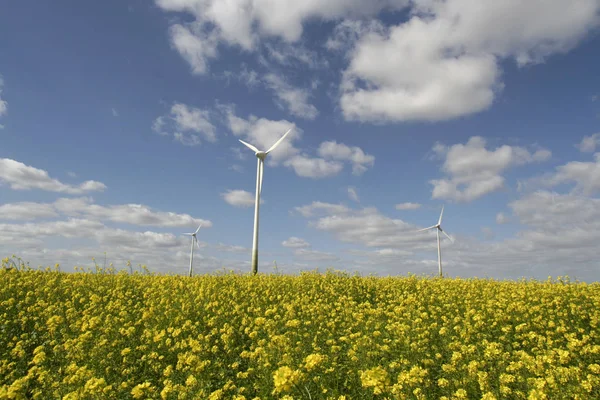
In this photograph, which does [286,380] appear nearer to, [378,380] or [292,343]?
[378,380]

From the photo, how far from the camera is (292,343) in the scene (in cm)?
983

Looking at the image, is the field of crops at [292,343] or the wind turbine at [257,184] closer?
the field of crops at [292,343]

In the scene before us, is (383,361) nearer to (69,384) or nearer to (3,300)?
(69,384)

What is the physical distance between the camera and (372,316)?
12.9 meters

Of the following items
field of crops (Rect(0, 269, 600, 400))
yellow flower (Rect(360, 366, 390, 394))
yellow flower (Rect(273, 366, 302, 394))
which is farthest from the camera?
field of crops (Rect(0, 269, 600, 400))

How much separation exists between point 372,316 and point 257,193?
74.7 feet

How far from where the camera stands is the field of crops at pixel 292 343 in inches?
287

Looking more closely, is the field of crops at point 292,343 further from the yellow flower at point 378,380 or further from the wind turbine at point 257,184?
the wind turbine at point 257,184

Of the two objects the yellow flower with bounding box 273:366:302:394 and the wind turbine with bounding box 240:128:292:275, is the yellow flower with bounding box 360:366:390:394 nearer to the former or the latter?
the yellow flower with bounding box 273:366:302:394

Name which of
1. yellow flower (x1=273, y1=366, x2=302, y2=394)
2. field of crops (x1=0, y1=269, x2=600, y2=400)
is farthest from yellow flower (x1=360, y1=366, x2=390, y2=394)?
yellow flower (x1=273, y1=366, x2=302, y2=394)

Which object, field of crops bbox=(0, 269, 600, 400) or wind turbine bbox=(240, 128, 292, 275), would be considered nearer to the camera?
field of crops bbox=(0, 269, 600, 400)

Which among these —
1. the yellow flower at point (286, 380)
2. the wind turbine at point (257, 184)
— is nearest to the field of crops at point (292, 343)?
the yellow flower at point (286, 380)

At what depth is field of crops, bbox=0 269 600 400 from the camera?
7289 mm

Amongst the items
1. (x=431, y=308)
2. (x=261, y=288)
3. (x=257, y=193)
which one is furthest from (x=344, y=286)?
(x=257, y=193)
